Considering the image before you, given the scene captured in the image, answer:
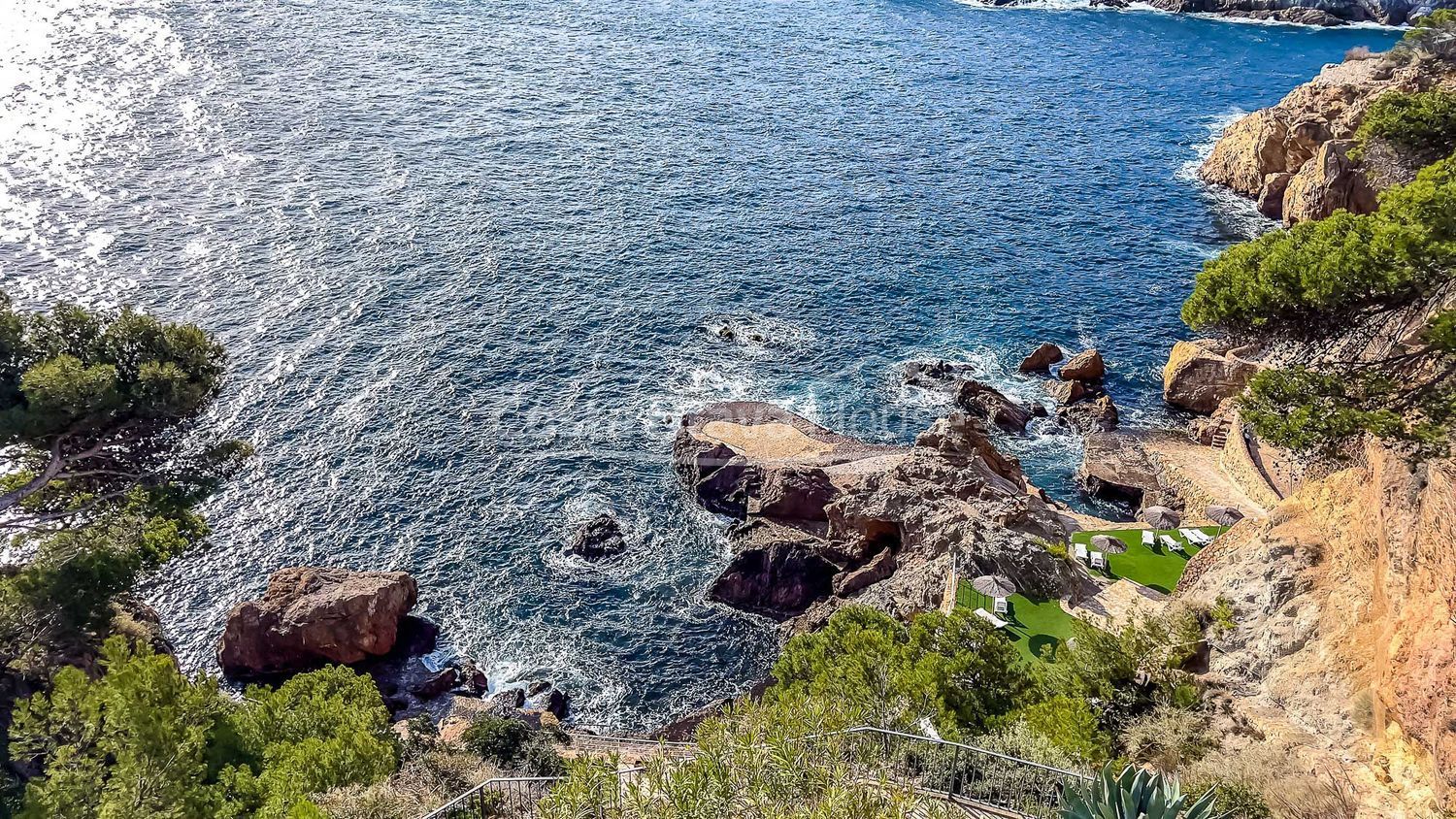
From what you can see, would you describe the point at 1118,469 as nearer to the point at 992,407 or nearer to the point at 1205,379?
the point at 992,407

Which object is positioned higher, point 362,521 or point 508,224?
point 508,224

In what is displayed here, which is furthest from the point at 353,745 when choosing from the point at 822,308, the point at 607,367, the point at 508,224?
the point at 508,224

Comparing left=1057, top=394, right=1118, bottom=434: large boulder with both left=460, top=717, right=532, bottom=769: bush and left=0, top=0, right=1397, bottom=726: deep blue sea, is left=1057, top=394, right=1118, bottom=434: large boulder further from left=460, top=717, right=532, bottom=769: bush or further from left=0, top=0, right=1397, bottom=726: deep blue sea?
left=460, top=717, right=532, bottom=769: bush

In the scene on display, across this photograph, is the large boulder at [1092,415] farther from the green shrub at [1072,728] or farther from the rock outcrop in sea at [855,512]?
the green shrub at [1072,728]

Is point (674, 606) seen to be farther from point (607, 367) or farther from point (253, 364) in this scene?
point (253, 364)

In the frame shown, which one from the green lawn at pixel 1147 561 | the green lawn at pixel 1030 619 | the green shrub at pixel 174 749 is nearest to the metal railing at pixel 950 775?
the green shrub at pixel 174 749
